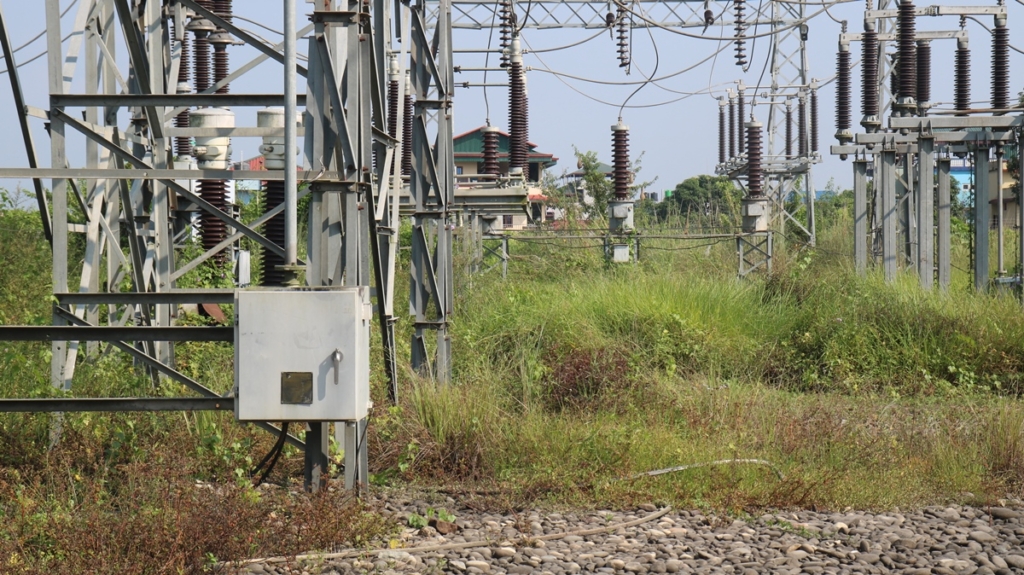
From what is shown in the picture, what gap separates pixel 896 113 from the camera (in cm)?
1391

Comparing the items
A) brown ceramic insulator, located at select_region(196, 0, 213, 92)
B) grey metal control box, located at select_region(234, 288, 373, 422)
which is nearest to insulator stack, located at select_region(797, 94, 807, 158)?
brown ceramic insulator, located at select_region(196, 0, 213, 92)

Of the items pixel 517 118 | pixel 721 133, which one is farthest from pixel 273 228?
pixel 721 133

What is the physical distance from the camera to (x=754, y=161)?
19984 millimetres

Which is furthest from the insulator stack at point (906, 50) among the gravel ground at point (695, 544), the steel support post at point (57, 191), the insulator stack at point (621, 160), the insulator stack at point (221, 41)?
the steel support post at point (57, 191)

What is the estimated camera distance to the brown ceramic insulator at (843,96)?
16.5 m

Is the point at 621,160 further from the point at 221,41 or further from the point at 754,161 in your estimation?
the point at 221,41

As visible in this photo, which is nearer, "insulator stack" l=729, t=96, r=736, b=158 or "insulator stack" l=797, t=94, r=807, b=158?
"insulator stack" l=797, t=94, r=807, b=158

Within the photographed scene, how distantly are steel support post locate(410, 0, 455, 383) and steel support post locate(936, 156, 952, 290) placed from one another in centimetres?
725

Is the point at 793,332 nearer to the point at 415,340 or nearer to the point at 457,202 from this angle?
the point at 415,340

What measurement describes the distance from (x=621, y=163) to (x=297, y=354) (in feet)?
44.9

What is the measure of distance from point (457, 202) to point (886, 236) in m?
5.97

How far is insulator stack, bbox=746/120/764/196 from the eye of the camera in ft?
63.0

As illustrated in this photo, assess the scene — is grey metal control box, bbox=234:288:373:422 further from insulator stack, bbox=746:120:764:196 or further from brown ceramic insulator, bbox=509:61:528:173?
insulator stack, bbox=746:120:764:196

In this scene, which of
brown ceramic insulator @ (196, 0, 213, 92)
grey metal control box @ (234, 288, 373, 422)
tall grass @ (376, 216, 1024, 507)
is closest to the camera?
grey metal control box @ (234, 288, 373, 422)
